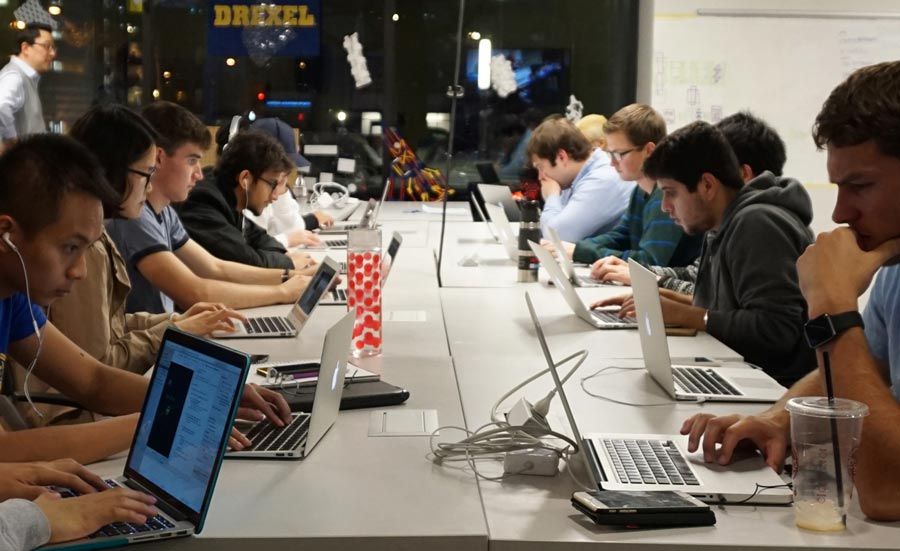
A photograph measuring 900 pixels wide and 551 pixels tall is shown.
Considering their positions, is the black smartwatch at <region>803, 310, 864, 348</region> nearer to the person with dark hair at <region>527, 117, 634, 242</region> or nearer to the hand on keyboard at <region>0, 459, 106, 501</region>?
the hand on keyboard at <region>0, 459, 106, 501</region>

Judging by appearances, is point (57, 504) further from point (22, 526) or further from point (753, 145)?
point (753, 145)

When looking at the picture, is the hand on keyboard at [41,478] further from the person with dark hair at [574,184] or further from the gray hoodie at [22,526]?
the person with dark hair at [574,184]

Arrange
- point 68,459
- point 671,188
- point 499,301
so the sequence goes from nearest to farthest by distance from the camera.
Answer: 1. point 68,459
2. point 671,188
3. point 499,301

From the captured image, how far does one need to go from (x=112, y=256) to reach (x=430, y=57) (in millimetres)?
5138

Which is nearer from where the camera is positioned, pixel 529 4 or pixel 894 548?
pixel 894 548

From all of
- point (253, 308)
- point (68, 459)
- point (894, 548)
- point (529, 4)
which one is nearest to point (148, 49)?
point (529, 4)

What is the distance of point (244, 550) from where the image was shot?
130 centimetres

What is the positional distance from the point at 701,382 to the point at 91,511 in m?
1.31

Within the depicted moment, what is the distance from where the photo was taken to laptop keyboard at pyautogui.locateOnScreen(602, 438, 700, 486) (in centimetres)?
152

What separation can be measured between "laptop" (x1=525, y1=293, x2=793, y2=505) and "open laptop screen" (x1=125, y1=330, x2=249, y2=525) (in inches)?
18.3

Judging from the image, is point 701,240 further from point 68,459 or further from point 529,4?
point 529,4

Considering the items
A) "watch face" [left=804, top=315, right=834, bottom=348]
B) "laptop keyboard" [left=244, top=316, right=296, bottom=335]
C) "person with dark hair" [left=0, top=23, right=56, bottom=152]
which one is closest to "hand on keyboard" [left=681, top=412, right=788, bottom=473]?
"watch face" [left=804, top=315, right=834, bottom=348]

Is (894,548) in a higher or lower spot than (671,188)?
lower

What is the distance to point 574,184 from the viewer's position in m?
5.31
